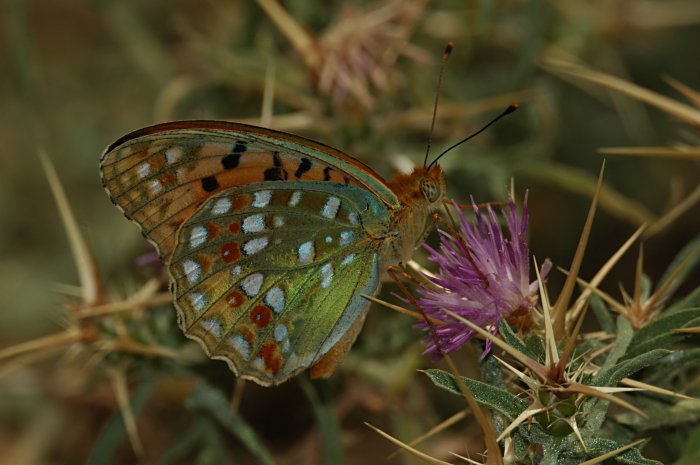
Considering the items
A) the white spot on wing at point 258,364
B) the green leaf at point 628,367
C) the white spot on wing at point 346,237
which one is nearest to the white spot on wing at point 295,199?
the white spot on wing at point 346,237

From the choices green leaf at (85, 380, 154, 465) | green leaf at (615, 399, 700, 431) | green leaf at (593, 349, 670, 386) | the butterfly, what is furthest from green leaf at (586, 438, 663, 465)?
green leaf at (85, 380, 154, 465)

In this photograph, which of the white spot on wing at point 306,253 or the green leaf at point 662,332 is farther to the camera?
the white spot on wing at point 306,253

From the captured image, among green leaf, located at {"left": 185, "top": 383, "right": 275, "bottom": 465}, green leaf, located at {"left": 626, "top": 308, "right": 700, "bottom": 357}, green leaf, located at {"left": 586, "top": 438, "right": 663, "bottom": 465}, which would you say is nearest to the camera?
green leaf, located at {"left": 586, "top": 438, "right": 663, "bottom": 465}

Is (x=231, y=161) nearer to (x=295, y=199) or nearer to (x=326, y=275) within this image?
(x=295, y=199)

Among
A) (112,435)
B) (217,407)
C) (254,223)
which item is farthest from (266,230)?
(112,435)

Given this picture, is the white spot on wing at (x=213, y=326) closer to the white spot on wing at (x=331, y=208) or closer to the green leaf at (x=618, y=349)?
the white spot on wing at (x=331, y=208)

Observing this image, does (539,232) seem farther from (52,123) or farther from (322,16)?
(52,123)

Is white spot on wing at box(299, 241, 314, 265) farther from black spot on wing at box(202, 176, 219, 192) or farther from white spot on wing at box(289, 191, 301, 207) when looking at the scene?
black spot on wing at box(202, 176, 219, 192)
